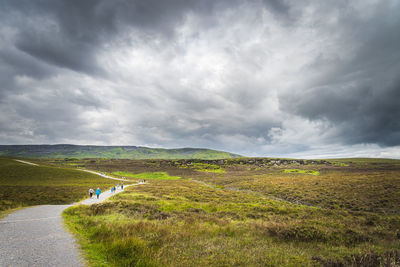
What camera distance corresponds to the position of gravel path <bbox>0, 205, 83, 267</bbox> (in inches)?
219

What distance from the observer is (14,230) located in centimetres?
886

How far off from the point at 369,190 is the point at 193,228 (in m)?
33.1

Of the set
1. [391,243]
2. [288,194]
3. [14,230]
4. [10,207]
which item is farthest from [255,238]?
[288,194]

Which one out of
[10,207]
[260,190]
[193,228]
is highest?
[193,228]

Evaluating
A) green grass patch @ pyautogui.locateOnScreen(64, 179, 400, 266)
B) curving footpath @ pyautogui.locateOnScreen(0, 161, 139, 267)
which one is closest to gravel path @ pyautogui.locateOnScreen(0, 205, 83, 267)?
curving footpath @ pyautogui.locateOnScreen(0, 161, 139, 267)

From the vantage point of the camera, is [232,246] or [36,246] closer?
[36,246]

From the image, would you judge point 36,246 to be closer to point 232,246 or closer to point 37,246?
point 37,246

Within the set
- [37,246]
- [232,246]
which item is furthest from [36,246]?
[232,246]

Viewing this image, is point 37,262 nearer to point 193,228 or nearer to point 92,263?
point 92,263

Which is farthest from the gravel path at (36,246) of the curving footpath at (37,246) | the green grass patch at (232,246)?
the green grass patch at (232,246)

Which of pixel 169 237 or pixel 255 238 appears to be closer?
pixel 169 237

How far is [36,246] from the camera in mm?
6793

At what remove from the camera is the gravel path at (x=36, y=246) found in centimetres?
556

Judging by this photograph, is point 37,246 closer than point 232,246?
Yes
